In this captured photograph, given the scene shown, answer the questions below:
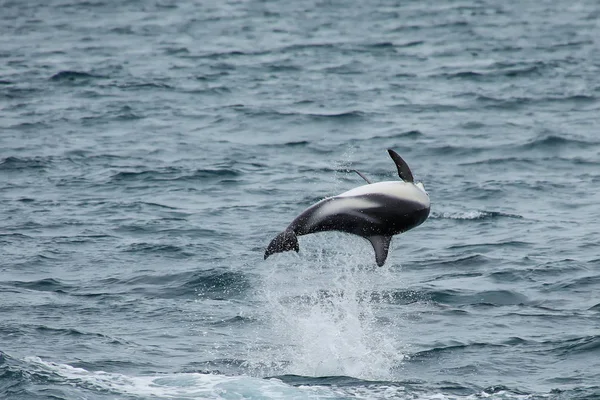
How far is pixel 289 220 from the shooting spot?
892 inches

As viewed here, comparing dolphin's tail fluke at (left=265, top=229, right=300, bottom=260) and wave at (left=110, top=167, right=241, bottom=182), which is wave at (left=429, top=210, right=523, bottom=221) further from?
dolphin's tail fluke at (left=265, top=229, right=300, bottom=260)

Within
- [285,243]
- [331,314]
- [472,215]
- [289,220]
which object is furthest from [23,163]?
[285,243]

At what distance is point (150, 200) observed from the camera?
80.1ft

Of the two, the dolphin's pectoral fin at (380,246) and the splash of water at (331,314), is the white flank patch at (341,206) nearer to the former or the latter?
the dolphin's pectoral fin at (380,246)

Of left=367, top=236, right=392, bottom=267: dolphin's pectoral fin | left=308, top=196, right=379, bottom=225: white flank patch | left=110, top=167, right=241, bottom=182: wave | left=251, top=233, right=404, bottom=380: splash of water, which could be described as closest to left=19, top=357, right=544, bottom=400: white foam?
left=251, top=233, right=404, bottom=380: splash of water

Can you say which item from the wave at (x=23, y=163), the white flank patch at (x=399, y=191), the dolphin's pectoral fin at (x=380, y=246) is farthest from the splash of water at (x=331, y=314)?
the wave at (x=23, y=163)

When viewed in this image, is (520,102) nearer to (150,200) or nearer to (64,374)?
(150,200)

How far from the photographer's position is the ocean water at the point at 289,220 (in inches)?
603

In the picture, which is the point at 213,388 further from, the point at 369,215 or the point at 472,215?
the point at 472,215

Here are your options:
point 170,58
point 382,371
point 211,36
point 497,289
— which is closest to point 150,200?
point 497,289

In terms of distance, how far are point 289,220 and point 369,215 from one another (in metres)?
9.35

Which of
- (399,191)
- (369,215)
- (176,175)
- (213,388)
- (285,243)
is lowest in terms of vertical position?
(176,175)

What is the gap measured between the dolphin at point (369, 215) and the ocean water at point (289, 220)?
76.9 inches

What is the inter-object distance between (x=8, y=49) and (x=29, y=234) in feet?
88.6
